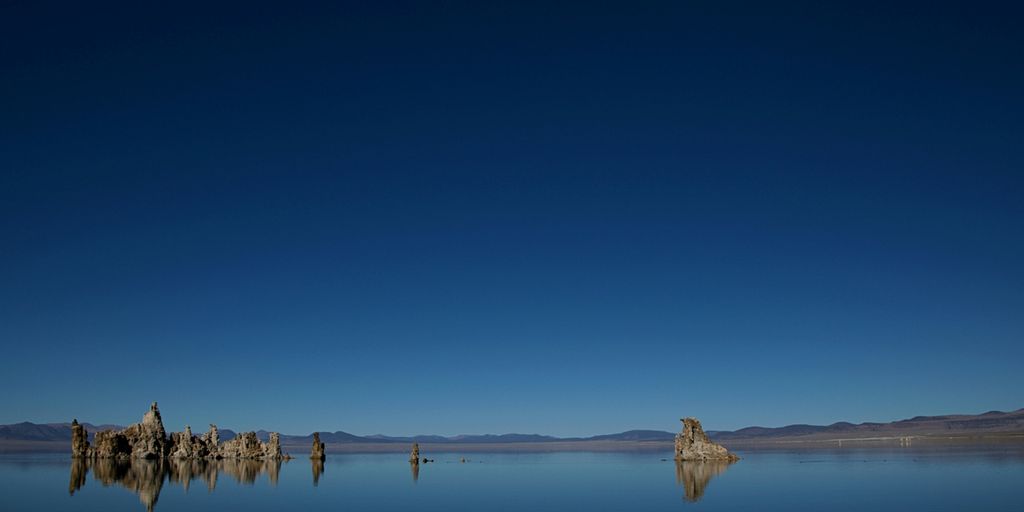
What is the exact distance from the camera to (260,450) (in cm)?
11462

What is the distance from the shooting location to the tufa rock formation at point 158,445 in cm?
10388

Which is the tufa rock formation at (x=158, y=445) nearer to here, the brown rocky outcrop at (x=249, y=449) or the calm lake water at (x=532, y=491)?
the brown rocky outcrop at (x=249, y=449)

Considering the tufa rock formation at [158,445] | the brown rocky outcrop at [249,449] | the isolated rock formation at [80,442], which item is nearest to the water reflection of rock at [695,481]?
the tufa rock formation at [158,445]

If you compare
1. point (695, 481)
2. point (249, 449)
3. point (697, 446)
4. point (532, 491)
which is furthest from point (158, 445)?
point (695, 481)

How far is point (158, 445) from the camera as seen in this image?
105 meters

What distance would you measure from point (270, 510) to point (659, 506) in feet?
67.4

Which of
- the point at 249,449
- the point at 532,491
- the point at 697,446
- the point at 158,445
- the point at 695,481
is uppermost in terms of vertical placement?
the point at 158,445

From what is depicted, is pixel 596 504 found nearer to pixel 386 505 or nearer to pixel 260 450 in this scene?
pixel 386 505

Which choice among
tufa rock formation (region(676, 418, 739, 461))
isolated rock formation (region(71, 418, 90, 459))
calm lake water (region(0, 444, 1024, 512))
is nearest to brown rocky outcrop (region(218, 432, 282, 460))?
isolated rock formation (region(71, 418, 90, 459))

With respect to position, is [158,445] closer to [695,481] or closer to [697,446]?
[697,446]

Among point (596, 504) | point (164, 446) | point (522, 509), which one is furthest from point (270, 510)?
point (164, 446)

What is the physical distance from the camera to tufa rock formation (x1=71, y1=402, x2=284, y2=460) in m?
104

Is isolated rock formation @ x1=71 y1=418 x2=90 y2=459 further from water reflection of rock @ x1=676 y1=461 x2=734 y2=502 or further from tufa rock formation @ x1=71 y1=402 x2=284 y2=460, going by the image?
water reflection of rock @ x1=676 y1=461 x2=734 y2=502

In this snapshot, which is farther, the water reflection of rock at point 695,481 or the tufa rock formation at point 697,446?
the tufa rock formation at point 697,446
